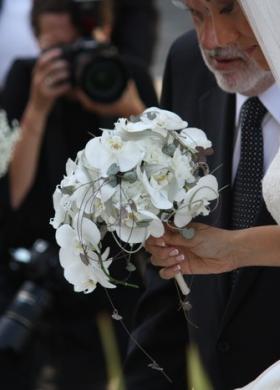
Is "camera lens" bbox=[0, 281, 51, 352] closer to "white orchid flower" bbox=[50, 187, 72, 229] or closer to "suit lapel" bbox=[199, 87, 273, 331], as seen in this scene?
A: "suit lapel" bbox=[199, 87, 273, 331]

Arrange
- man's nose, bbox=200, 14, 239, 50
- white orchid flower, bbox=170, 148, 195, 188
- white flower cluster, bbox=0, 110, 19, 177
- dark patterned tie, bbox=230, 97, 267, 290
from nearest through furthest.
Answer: white orchid flower, bbox=170, 148, 195, 188 → man's nose, bbox=200, 14, 239, 50 → dark patterned tie, bbox=230, 97, 267, 290 → white flower cluster, bbox=0, 110, 19, 177

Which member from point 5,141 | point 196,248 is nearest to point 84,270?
point 196,248

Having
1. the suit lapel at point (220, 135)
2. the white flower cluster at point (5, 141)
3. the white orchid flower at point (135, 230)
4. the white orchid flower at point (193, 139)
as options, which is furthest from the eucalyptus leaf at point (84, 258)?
the white flower cluster at point (5, 141)

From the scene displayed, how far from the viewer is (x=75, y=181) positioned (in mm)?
2824

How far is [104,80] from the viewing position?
5.16 metres

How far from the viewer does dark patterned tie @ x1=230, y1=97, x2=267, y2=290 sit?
3.46m

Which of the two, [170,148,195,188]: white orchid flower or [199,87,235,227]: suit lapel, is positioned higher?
[170,148,195,188]: white orchid flower

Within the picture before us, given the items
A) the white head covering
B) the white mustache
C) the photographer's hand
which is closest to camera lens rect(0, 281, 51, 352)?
the photographer's hand

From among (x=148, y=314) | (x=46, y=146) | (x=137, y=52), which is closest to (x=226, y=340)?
(x=148, y=314)

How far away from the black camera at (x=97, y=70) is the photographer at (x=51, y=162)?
2cm

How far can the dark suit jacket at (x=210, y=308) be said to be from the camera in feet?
11.1

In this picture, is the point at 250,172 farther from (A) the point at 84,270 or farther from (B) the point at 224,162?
(A) the point at 84,270

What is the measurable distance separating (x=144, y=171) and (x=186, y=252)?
285 millimetres

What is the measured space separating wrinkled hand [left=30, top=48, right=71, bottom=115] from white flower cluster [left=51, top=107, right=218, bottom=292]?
7.62ft
